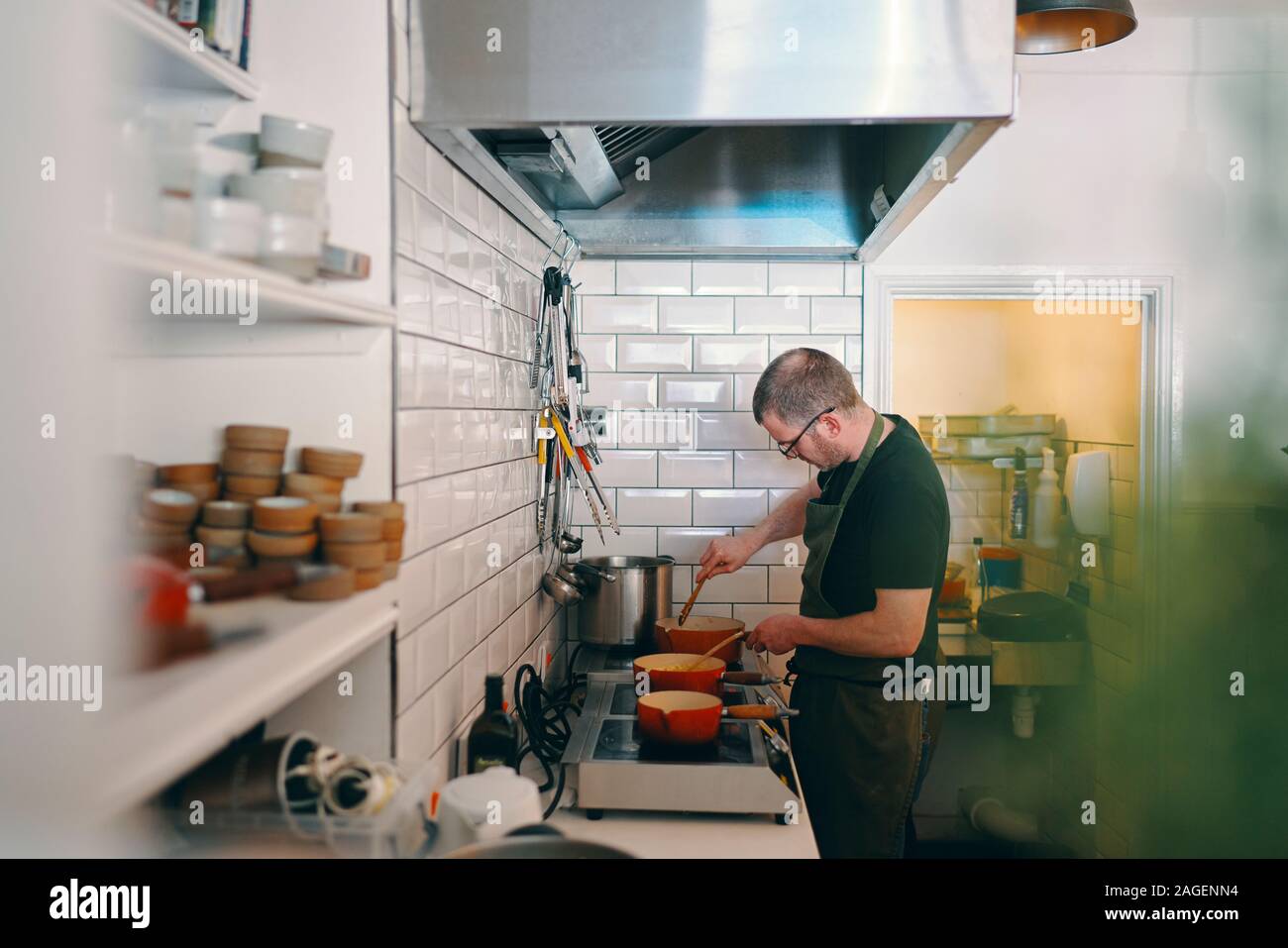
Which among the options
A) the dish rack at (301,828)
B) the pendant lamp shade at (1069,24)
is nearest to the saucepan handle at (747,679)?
the dish rack at (301,828)

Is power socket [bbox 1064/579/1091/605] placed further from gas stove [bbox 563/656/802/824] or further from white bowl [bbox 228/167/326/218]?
white bowl [bbox 228/167/326/218]

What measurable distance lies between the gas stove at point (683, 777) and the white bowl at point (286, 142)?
3.44 feet

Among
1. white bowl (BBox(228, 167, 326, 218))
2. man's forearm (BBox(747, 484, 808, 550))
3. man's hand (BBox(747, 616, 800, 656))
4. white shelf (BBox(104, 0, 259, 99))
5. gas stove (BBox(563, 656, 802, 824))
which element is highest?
white shelf (BBox(104, 0, 259, 99))

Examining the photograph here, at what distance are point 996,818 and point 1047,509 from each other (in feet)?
3.88

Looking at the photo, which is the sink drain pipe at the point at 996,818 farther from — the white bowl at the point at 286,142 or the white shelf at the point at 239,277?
the white bowl at the point at 286,142

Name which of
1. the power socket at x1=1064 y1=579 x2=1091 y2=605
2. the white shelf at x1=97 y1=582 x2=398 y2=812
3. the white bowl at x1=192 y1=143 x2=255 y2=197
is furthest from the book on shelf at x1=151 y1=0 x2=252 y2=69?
the power socket at x1=1064 y1=579 x2=1091 y2=605

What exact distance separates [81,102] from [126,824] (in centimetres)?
75

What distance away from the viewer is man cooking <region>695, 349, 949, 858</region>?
202 centimetres

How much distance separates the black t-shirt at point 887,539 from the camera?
2.01 meters

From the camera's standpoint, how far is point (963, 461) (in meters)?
3.97

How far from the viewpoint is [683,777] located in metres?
1.61

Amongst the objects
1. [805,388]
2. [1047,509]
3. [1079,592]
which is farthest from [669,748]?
[1047,509]
